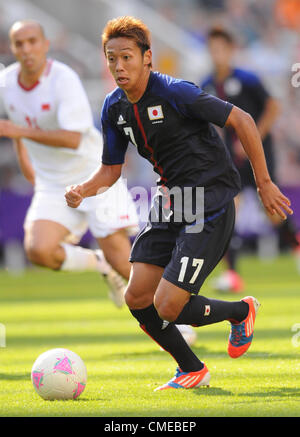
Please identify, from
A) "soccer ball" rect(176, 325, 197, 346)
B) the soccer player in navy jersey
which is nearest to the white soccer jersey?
"soccer ball" rect(176, 325, 197, 346)

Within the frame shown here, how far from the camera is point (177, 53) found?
22.2 metres

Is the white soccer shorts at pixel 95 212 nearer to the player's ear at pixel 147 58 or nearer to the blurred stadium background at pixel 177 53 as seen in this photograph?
the player's ear at pixel 147 58

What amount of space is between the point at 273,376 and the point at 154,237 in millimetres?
1140

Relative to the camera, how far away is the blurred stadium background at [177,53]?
17.4 m

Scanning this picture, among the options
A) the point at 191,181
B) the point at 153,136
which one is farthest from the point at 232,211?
the point at 153,136

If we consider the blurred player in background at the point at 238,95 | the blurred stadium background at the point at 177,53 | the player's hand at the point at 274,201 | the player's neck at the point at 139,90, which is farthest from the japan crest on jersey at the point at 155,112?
the blurred stadium background at the point at 177,53

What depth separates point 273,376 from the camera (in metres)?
5.62

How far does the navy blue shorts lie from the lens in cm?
519

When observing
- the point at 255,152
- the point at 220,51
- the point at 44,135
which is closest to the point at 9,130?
the point at 44,135

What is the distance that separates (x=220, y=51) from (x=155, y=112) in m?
5.72

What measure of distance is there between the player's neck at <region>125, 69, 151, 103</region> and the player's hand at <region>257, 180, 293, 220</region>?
2.97 feet

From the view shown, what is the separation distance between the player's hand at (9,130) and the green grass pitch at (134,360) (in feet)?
5.55

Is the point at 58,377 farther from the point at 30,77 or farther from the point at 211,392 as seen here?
the point at 30,77

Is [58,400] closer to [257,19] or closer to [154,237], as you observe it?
[154,237]
